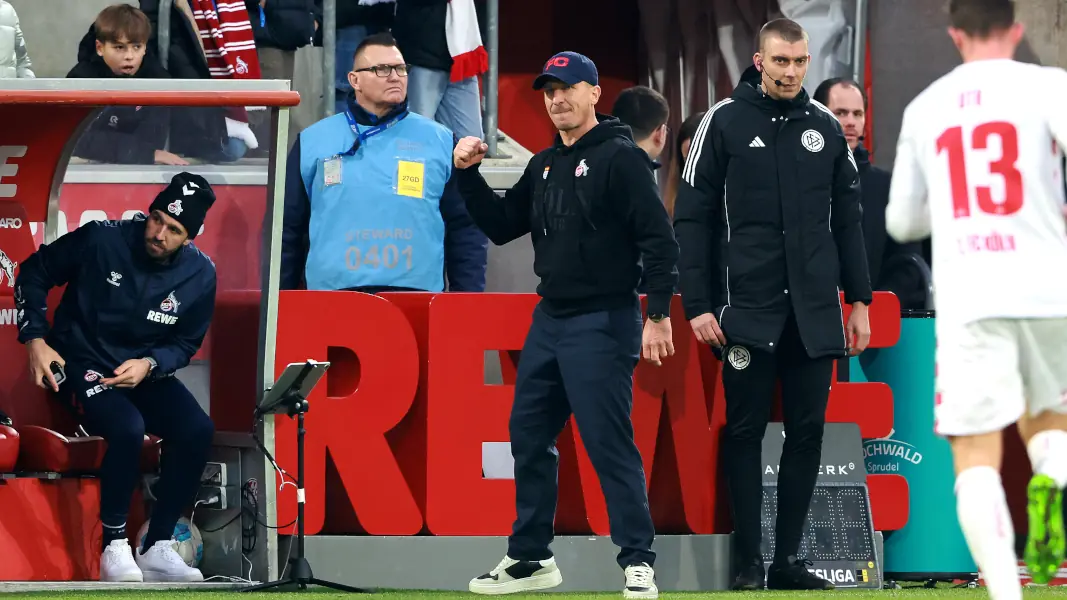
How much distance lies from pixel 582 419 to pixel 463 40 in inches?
134

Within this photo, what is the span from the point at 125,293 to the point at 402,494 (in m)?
1.52

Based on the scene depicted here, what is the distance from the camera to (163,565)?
766 centimetres

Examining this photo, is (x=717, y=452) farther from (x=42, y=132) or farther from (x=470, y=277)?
(x=42, y=132)

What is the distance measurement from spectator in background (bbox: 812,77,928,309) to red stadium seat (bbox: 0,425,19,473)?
4113 millimetres

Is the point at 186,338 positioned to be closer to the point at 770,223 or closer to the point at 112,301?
the point at 112,301

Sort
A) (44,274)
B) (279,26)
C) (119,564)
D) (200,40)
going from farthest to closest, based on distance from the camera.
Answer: (279,26) → (200,40) → (44,274) → (119,564)

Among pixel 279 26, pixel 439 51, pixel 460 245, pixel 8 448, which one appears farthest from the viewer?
pixel 279 26

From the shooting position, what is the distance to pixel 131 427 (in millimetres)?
7602

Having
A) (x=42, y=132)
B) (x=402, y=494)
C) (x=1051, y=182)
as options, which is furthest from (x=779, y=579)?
(x=42, y=132)

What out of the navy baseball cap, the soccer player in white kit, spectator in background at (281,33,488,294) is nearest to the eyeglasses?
spectator in background at (281,33,488,294)

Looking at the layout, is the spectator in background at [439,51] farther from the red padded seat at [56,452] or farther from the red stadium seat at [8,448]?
the red stadium seat at [8,448]

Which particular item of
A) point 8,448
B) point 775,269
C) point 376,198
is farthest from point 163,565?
point 775,269

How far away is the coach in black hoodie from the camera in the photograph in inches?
277

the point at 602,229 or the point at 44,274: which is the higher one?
the point at 602,229
